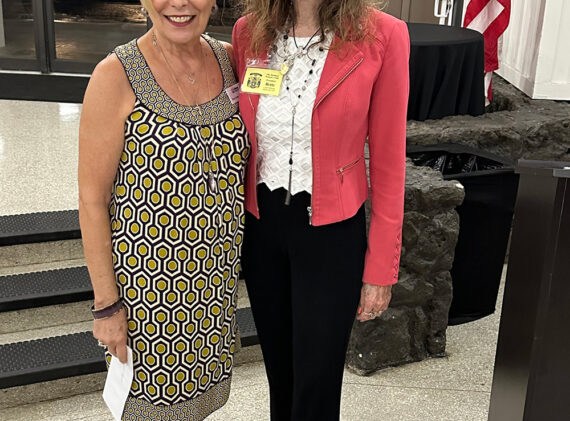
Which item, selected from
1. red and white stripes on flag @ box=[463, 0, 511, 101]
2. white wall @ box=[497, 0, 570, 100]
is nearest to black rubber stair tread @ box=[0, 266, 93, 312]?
red and white stripes on flag @ box=[463, 0, 511, 101]

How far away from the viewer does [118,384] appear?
196 cm

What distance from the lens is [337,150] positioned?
71.2 inches

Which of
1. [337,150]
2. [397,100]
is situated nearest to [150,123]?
[337,150]

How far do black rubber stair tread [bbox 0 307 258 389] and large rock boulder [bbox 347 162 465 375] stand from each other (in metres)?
0.55

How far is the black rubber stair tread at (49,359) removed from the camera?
3.00 m

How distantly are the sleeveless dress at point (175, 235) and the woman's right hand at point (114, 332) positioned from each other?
0.08 ft

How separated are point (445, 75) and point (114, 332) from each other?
108 inches

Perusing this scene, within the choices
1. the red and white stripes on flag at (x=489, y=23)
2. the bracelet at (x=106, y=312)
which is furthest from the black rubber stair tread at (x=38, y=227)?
the red and white stripes on flag at (x=489, y=23)

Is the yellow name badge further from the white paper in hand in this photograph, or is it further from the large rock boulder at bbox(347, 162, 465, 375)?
the large rock boulder at bbox(347, 162, 465, 375)

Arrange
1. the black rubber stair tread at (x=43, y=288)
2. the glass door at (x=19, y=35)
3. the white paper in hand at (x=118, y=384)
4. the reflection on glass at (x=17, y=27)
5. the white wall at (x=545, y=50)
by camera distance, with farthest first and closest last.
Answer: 1. the reflection on glass at (x=17, y=27)
2. the glass door at (x=19, y=35)
3. the white wall at (x=545, y=50)
4. the black rubber stair tread at (x=43, y=288)
5. the white paper in hand at (x=118, y=384)

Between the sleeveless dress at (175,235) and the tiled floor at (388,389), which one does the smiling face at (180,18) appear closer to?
the sleeveless dress at (175,235)

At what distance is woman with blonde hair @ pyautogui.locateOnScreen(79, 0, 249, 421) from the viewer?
1.71 metres

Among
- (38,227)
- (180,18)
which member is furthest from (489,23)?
(180,18)

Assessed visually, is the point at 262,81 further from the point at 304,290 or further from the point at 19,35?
the point at 19,35
